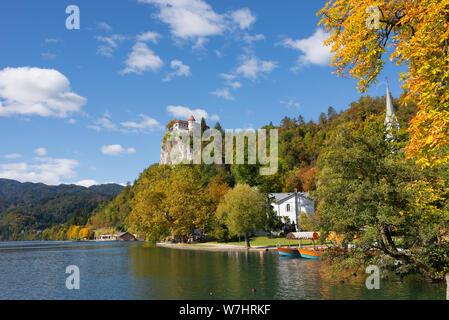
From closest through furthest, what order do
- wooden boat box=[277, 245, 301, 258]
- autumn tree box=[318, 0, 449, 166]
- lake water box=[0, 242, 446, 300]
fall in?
1. autumn tree box=[318, 0, 449, 166]
2. lake water box=[0, 242, 446, 300]
3. wooden boat box=[277, 245, 301, 258]

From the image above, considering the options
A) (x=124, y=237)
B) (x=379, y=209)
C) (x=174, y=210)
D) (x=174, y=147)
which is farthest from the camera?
(x=174, y=147)

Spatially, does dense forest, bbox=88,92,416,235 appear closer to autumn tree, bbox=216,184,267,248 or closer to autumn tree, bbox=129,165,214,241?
autumn tree, bbox=129,165,214,241

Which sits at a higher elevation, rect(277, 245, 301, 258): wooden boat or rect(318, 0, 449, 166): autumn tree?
rect(318, 0, 449, 166): autumn tree

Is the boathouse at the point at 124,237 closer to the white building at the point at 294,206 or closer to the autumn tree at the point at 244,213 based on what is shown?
the white building at the point at 294,206

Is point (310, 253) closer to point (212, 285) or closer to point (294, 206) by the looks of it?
point (212, 285)

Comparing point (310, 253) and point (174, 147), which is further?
point (174, 147)

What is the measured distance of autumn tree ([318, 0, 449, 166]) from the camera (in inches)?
365

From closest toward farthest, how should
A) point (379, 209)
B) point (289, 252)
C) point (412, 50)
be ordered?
point (412, 50) < point (379, 209) < point (289, 252)

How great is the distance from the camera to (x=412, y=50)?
9.77 meters

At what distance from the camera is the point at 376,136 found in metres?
27.7

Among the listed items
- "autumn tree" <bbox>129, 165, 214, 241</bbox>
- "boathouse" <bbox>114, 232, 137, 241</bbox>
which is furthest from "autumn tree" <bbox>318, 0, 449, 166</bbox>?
"boathouse" <bbox>114, 232, 137, 241</bbox>

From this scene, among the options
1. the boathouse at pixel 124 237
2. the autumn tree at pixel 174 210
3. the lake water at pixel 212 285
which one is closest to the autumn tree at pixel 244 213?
the autumn tree at pixel 174 210

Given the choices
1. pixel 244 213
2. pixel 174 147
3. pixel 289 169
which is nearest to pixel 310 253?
pixel 244 213
